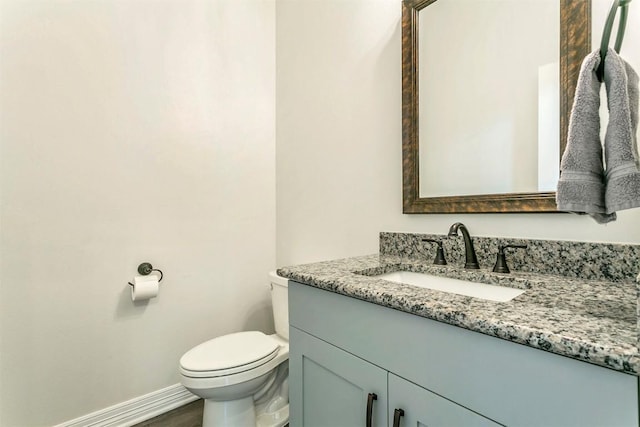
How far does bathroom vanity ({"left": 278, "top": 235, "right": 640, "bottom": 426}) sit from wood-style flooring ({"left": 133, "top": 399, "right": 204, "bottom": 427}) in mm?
937

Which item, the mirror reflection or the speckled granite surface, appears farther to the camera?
the mirror reflection

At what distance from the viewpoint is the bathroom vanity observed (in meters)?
0.47

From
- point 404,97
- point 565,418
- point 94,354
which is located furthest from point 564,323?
point 94,354

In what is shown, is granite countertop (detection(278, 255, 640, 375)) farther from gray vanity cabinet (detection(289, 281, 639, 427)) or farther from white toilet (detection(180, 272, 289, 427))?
white toilet (detection(180, 272, 289, 427))

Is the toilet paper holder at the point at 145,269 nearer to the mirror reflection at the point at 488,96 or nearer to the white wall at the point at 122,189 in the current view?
the white wall at the point at 122,189

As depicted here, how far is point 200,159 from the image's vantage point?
5.93 feet

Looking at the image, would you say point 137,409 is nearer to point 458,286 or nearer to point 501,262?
point 458,286

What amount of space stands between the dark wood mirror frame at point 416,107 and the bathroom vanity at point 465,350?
140 mm

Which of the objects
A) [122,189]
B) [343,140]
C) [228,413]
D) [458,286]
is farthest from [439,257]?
[122,189]

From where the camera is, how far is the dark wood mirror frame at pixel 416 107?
0.90 metres

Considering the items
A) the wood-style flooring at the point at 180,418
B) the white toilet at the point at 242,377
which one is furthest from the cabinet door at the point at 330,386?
the wood-style flooring at the point at 180,418

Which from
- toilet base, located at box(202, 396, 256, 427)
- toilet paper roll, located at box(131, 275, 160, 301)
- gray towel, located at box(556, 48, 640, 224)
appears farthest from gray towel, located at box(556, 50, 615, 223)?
toilet paper roll, located at box(131, 275, 160, 301)

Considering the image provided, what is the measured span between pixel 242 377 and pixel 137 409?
30.0 inches


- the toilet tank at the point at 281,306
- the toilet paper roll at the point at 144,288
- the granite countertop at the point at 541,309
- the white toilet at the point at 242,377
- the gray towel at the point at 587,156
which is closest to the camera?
the granite countertop at the point at 541,309
